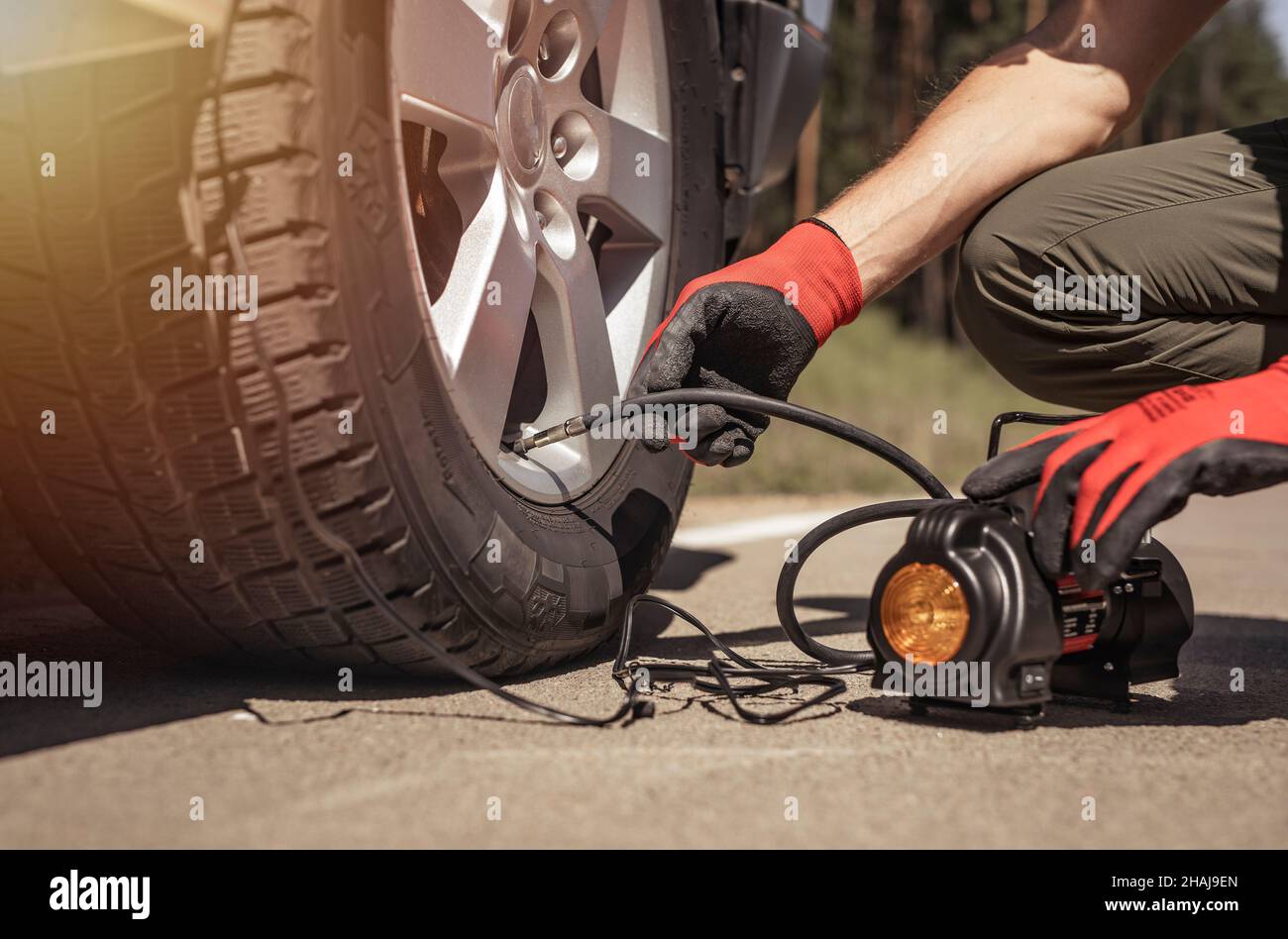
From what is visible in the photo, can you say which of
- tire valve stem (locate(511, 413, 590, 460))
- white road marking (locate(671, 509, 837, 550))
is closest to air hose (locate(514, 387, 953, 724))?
tire valve stem (locate(511, 413, 590, 460))

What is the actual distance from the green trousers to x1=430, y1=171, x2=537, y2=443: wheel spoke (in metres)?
0.73

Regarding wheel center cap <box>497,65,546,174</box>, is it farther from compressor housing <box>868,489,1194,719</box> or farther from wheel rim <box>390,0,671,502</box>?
compressor housing <box>868,489,1194,719</box>

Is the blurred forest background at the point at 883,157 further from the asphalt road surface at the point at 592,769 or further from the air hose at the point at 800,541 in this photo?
the asphalt road surface at the point at 592,769

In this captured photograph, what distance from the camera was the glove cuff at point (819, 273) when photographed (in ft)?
5.84

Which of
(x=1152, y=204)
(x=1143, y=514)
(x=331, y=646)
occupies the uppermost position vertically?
(x=1152, y=204)

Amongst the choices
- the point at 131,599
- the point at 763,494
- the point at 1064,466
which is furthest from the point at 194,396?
the point at 763,494

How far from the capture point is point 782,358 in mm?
1795

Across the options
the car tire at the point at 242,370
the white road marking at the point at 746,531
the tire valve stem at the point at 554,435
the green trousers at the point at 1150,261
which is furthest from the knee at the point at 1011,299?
the white road marking at the point at 746,531

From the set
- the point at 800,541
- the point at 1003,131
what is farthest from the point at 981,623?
the point at 1003,131

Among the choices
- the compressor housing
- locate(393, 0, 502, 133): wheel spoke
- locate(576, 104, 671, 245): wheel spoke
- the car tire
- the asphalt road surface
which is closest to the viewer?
the asphalt road surface

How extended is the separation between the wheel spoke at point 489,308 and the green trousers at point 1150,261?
2.40 feet

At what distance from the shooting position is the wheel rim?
1.58 meters
